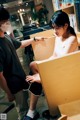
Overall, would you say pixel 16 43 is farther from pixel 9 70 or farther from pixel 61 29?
pixel 61 29

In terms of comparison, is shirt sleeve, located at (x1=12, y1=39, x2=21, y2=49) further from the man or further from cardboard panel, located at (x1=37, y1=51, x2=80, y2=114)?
cardboard panel, located at (x1=37, y1=51, x2=80, y2=114)

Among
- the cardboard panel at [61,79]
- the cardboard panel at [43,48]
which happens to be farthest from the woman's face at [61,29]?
the cardboard panel at [61,79]

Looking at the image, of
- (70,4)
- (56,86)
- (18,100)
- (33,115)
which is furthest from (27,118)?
(70,4)

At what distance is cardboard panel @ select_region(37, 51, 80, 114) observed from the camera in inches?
60.3

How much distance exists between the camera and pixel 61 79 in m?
1.65

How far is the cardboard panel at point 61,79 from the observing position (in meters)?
1.53

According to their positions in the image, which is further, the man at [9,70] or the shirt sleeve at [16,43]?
the shirt sleeve at [16,43]

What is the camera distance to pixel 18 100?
1910 millimetres

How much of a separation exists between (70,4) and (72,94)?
67.0 inches

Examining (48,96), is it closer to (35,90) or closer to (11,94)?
(35,90)

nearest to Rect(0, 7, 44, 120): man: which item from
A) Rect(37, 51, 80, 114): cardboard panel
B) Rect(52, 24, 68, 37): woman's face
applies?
Rect(37, 51, 80, 114): cardboard panel

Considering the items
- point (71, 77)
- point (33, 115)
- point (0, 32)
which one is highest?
point (0, 32)

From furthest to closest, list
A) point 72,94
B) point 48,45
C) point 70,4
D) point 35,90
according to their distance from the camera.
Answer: point 70,4, point 48,45, point 35,90, point 72,94

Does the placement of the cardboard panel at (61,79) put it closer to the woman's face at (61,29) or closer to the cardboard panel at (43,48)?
the woman's face at (61,29)
